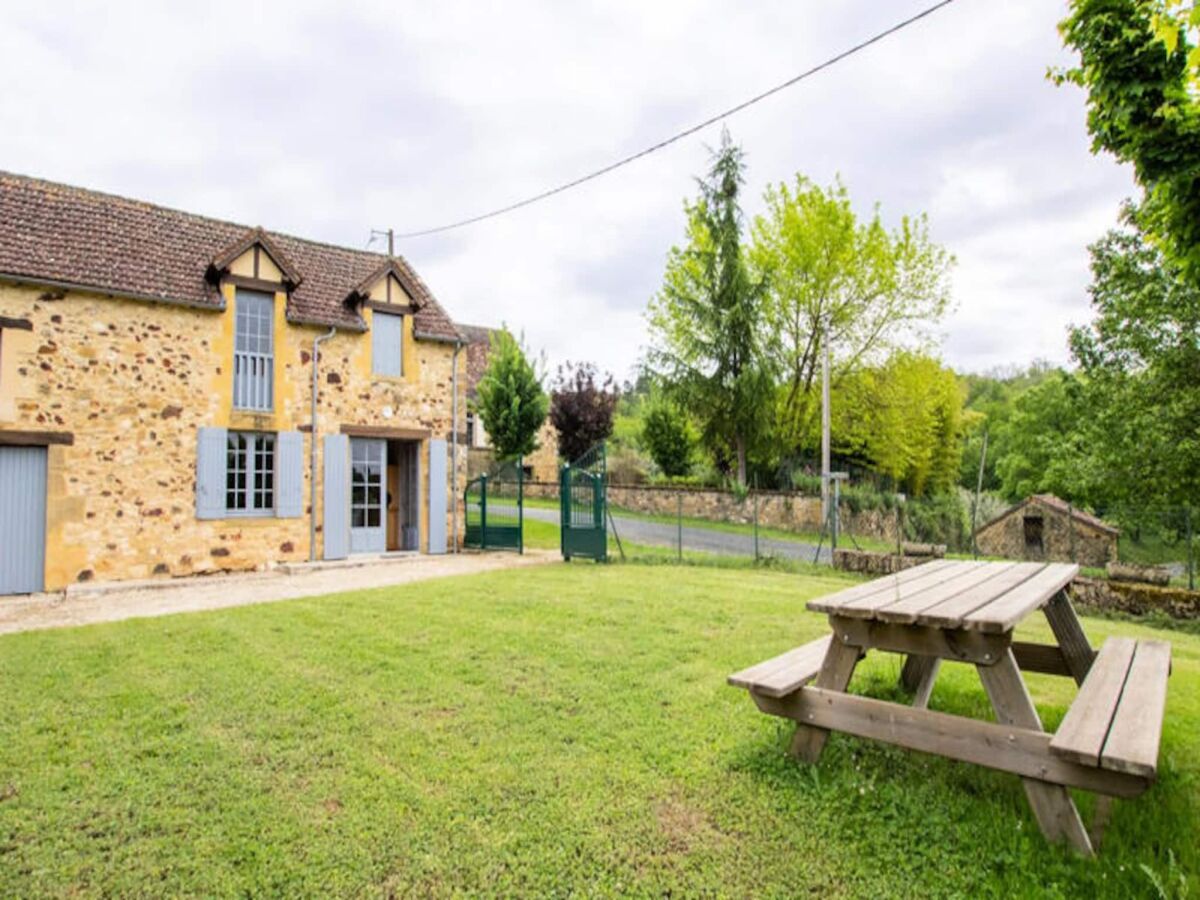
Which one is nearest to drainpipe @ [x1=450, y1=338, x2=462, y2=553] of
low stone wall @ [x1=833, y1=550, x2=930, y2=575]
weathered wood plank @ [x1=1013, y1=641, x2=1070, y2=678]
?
low stone wall @ [x1=833, y1=550, x2=930, y2=575]

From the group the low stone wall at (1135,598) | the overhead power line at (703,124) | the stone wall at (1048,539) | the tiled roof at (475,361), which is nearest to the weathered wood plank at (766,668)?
the overhead power line at (703,124)

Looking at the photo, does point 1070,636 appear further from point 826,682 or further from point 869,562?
point 869,562

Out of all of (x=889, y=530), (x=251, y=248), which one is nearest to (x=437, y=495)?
(x=251, y=248)

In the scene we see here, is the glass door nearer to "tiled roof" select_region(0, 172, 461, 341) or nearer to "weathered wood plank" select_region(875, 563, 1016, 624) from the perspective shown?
"tiled roof" select_region(0, 172, 461, 341)

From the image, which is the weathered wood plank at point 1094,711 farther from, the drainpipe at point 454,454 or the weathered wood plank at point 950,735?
the drainpipe at point 454,454

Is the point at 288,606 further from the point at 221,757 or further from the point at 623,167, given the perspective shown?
the point at 623,167

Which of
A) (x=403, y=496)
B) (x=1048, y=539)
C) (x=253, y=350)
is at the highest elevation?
(x=253, y=350)

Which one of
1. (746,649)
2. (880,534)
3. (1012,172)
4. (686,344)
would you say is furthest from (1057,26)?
(686,344)

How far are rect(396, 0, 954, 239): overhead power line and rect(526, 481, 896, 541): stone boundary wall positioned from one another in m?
9.96

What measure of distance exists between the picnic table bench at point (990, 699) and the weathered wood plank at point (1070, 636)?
0.90 ft

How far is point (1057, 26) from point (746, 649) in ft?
18.2

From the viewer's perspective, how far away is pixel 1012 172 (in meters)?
11.3

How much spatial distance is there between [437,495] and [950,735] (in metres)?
12.8

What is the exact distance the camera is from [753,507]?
2194 centimetres
